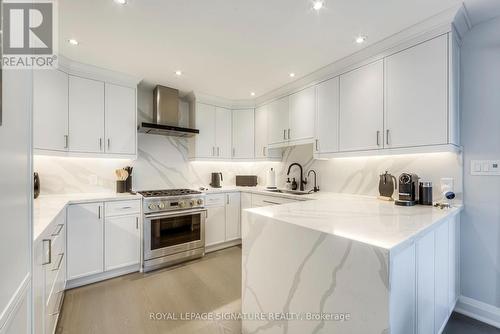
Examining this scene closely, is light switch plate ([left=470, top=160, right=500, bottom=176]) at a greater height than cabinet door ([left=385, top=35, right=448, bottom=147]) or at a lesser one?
lesser

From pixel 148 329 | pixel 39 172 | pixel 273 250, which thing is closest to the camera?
pixel 273 250

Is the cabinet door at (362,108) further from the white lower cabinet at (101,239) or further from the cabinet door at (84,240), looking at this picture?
the cabinet door at (84,240)

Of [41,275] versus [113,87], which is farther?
[113,87]

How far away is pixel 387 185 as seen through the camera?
7.00ft

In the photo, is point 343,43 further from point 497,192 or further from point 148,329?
point 148,329

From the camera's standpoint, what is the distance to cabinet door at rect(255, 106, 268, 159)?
139 inches

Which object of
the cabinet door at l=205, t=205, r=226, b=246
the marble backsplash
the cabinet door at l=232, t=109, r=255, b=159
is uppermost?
the cabinet door at l=232, t=109, r=255, b=159

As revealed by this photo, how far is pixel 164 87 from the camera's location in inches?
121

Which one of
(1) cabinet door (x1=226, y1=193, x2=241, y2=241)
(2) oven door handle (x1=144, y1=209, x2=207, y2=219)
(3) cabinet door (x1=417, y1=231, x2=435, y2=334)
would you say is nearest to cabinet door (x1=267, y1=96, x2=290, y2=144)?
(1) cabinet door (x1=226, y1=193, x2=241, y2=241)

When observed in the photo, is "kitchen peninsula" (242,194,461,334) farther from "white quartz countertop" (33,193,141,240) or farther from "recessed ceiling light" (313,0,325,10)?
"recessed ceiling light" (313,0,325,10)

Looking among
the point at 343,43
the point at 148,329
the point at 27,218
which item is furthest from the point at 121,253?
the point at 343,43

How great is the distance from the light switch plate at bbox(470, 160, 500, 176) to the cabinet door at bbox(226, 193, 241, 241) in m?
2.71

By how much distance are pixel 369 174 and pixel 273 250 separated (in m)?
1.71

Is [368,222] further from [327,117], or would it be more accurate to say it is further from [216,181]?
[216,181]
